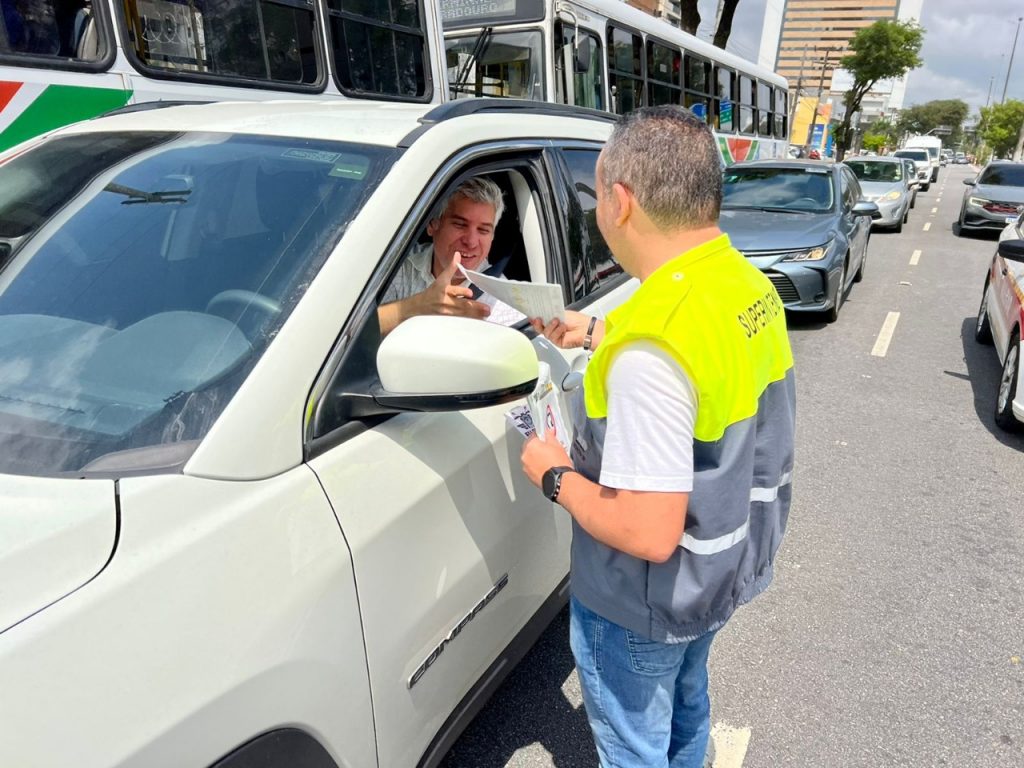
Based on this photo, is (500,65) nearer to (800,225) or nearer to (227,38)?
(800,225)

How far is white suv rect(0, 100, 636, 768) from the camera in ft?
3.37

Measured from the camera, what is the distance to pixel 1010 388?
185 inches

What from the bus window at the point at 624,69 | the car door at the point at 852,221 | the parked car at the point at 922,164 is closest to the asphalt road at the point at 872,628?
the car door at the point at 852,221

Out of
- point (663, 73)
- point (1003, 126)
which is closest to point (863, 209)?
point (663, 73)

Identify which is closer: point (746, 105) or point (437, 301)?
point (437, 301)

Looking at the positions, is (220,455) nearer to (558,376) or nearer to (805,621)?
(558,376)

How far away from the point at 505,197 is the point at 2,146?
2761 millimetres

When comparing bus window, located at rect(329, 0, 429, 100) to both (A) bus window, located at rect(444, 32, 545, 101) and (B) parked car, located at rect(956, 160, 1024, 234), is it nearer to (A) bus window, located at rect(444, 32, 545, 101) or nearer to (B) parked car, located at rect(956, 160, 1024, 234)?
(A) bus window, located at rect(444, 32, 545, 101)

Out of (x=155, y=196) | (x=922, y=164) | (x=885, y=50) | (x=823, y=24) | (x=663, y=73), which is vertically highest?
(x=823, y=24)

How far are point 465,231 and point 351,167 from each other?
0.66 m

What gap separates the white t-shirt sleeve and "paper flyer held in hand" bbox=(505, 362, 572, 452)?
326mm

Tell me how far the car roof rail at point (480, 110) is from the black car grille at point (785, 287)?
4.97 m

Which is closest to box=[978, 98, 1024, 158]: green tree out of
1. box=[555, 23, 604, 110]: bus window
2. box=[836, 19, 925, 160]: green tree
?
box=[836, 19, 925, 160]: green tree

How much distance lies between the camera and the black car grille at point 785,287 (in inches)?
278
